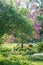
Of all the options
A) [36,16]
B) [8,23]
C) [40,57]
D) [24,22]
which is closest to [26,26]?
[24,22]

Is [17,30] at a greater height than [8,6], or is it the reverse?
[8,6]

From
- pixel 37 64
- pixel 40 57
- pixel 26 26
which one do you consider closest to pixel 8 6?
pixel 26 26

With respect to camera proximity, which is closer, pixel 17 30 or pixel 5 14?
pixel 5 14

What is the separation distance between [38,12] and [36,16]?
0.64 metres

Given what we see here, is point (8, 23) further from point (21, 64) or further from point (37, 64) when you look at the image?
point (37, 64)

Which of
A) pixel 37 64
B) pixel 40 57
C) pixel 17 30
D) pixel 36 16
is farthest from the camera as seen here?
pixel 36 16

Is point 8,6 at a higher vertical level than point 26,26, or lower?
higher

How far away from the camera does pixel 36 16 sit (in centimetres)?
2388

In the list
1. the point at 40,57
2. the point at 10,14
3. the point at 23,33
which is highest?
the point at 10,14

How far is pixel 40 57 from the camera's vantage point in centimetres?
1683

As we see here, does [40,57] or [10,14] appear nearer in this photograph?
[10,14]

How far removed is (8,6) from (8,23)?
2.87 ft

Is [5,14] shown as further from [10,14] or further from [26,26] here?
[26,26]

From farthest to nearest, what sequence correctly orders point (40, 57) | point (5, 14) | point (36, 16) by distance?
point (36, 16) → point (40, 57) → point (5, 14)
